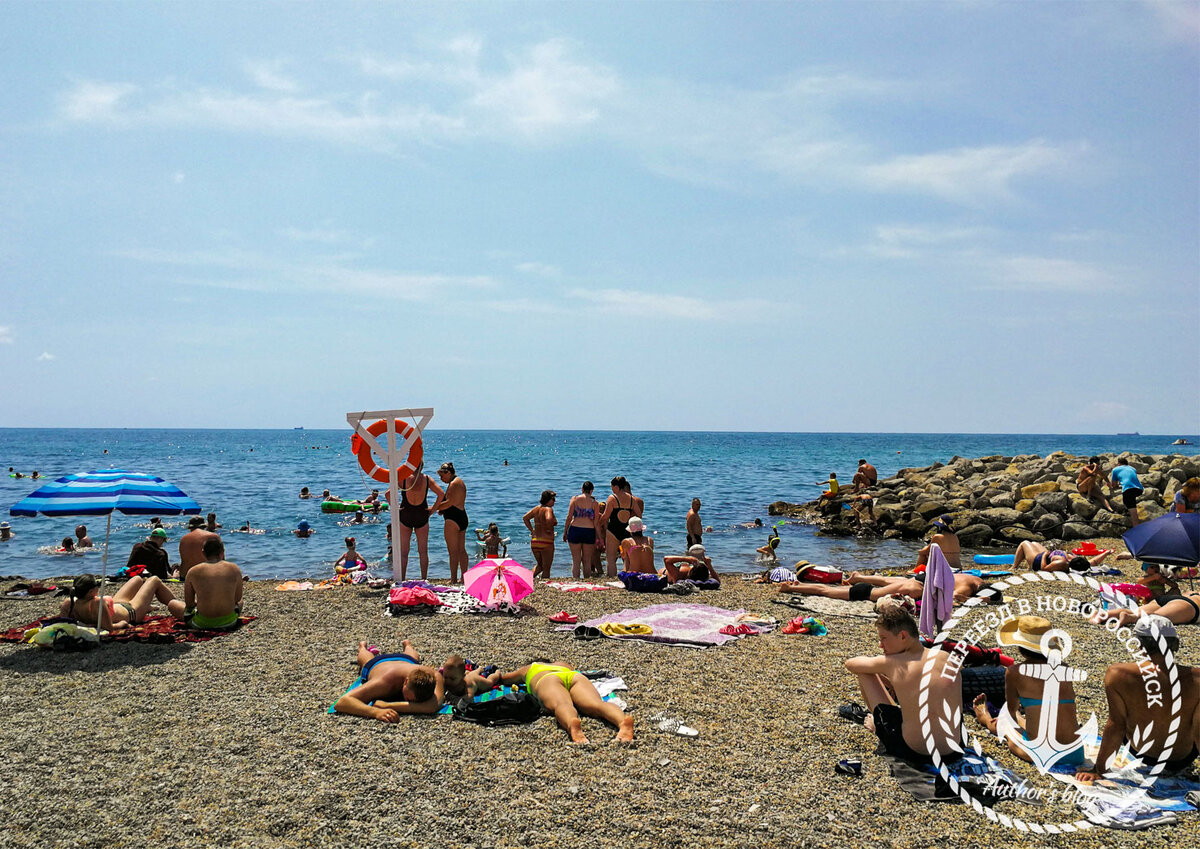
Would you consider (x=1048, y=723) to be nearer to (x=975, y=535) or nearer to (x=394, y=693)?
(x=394, y=693)

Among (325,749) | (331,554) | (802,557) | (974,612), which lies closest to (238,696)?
(325,749)

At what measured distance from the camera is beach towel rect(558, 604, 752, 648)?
8.01 m

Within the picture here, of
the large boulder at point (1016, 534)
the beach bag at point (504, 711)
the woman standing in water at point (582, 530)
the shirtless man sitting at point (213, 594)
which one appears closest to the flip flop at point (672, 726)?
the beach bag at point (504, 711)

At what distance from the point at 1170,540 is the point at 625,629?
5990 mm

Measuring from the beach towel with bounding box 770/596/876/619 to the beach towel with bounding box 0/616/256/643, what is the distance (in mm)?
6877

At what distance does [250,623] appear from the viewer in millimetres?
8789

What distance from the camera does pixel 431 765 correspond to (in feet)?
16.2

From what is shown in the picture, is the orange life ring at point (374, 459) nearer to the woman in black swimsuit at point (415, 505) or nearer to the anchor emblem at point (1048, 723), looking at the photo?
the woman in black swimsuit at point (415, 505)

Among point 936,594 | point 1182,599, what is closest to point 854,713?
point 936,594

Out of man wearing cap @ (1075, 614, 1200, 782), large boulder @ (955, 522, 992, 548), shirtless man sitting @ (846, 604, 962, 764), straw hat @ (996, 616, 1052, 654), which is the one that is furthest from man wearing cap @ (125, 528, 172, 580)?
large boulder @ (955, 522, 992, 548)

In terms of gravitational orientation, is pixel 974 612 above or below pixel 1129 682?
below

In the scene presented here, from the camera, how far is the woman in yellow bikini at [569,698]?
5434 mm

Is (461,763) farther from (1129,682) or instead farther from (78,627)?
(78,627)

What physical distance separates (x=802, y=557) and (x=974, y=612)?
8.84 metres
